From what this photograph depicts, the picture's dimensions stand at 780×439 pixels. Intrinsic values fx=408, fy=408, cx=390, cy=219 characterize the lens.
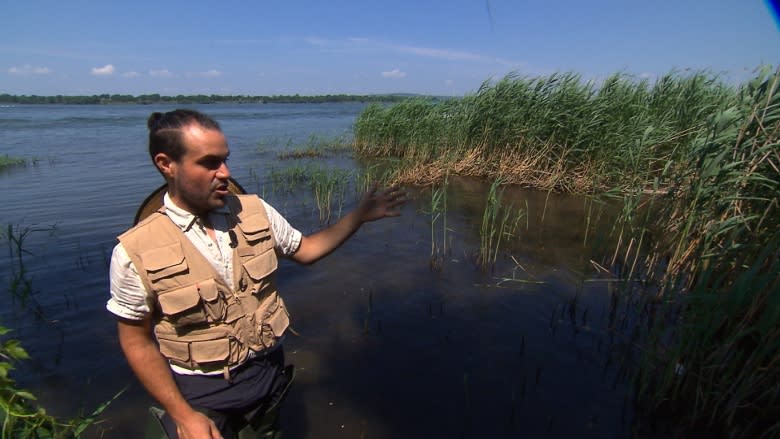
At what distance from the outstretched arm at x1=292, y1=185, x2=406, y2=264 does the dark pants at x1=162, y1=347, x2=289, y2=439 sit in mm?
584

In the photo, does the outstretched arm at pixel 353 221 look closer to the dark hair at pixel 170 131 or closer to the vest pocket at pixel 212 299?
the vest pocket at pixel 212 299

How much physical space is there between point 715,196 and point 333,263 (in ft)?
15.5

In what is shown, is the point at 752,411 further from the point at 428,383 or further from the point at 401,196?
the point at 401,196

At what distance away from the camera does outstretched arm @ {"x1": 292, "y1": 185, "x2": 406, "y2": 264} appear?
2.37m

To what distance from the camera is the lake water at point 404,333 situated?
3.35 m

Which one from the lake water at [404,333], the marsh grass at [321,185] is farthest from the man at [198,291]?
the marsh grass at [321,185]

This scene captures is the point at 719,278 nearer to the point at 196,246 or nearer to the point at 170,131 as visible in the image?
the point at 196,246

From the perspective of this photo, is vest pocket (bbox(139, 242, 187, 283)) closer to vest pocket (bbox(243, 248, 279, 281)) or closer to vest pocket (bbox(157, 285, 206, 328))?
vest pocket (bbox(157, 285, 206, 328))

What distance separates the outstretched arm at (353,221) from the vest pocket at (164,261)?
0.74 m

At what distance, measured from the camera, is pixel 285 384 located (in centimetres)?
223

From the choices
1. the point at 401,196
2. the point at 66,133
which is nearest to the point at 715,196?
the point at 401,196

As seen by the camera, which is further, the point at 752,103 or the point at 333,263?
the point at 333,263

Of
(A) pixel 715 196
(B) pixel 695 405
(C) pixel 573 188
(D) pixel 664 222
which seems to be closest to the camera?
(B) pixel 695 405

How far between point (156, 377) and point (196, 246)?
1.83 feet
